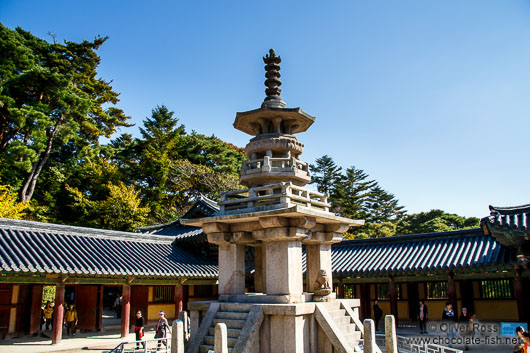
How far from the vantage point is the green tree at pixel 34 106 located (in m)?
32.4

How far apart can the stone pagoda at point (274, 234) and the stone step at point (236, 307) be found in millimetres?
26

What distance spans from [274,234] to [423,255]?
11247 mm

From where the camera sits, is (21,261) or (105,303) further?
(105,303)

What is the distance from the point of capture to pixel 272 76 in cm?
1262

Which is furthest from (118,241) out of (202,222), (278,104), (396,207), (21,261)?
(396,207)

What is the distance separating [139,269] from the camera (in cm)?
1742

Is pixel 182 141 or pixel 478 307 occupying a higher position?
pixel 182 141

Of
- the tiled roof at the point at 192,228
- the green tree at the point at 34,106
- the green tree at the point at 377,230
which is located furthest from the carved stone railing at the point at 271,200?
the green tree at the point at 377,230

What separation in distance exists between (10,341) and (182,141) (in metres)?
31.4

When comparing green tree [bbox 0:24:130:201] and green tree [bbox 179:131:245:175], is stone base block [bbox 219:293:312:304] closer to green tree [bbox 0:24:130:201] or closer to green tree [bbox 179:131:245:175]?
green tree [bbox 0:24:130:201]

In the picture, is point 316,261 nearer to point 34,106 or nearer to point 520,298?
point 520,298

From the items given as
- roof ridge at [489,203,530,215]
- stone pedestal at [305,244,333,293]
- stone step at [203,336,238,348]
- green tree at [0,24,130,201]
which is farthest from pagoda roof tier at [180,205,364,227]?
green tree at [0,24,130,201]

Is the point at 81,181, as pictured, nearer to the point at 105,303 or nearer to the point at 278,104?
the point at 105,303

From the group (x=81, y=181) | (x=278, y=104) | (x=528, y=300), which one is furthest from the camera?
(x=81, y=181)
